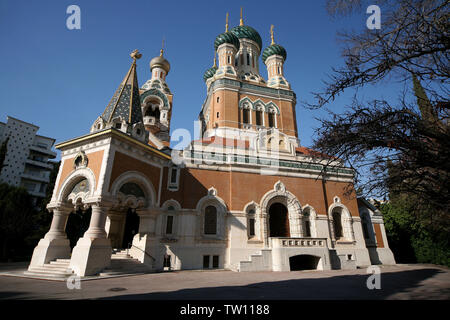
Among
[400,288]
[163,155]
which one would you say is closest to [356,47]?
[400,288]

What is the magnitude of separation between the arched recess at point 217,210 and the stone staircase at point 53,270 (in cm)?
652

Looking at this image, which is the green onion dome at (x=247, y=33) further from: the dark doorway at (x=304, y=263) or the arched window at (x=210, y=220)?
the dark doorway at (x=304, y=263)

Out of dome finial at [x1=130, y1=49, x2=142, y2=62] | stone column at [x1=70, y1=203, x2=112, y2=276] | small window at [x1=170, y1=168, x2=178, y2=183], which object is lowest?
stone column at [x1=70, y1=203, x2=112, y2=276]

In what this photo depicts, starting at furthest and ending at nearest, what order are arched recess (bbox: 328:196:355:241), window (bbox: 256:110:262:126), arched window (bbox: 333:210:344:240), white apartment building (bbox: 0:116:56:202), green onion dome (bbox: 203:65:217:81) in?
white apartment building (bbox: 0:116:56:202) < green onion dome (bbox: 203:65:217:81) < window (bbox: 256:110:262:126) < arched window (bbox: 333:210:344:240) < arched recess (bbox: 328:196:355:241)

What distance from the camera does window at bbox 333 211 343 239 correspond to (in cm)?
1672

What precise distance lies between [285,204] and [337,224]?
173 inches

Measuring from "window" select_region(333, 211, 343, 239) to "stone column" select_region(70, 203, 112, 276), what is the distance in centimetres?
1436

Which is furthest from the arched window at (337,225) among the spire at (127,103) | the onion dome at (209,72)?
the onion dome at (209,72)

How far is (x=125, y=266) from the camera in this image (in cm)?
1092

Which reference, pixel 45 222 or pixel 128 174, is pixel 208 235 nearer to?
pixel 128 174

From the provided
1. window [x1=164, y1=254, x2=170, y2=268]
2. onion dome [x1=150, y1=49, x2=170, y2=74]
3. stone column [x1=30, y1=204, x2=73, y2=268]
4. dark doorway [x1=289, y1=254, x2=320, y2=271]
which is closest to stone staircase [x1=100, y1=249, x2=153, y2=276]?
window [x1=164, y1=254, x2=170, y2=268]

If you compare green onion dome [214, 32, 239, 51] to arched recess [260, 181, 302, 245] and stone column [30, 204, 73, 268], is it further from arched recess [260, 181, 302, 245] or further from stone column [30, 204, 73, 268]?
stone column [30, 204, 73, 268]

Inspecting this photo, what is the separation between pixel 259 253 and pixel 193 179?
5.76 m

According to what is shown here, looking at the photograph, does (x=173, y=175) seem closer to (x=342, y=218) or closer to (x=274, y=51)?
(x=342, y=218)
